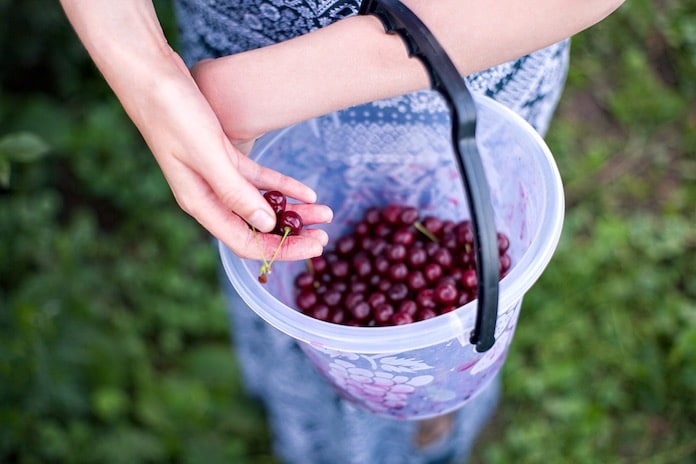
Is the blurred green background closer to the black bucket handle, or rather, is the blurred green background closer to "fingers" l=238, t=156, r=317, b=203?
"fingers" l=238, t=156, r=317, b=203

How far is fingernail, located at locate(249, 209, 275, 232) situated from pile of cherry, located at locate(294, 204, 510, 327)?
237 millimetres

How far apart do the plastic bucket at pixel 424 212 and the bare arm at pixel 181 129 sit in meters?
0.10

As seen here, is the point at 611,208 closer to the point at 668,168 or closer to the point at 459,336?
the point at 668,168

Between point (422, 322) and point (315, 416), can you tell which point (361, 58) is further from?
point (315, 416)

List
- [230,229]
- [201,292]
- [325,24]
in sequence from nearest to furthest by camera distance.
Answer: [230,229] → [325,24] → [201,292]

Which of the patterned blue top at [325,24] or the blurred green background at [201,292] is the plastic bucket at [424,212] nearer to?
the patterned blue top at [325,24]

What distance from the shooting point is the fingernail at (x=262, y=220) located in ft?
2.35

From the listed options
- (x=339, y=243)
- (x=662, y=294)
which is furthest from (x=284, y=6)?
(x=662, y=294)

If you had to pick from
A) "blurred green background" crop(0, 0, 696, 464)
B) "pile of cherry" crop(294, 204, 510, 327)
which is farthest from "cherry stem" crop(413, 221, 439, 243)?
"blurred green background" crop(0, 0, 696, 464)

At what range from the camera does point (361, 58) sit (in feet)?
2.49

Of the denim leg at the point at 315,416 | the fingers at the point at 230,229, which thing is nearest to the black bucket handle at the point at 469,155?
the fingers at the point at 230,229

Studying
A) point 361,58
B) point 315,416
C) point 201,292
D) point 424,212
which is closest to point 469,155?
point 361,58

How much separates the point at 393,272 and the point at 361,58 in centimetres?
31

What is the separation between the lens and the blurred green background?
1531mm
